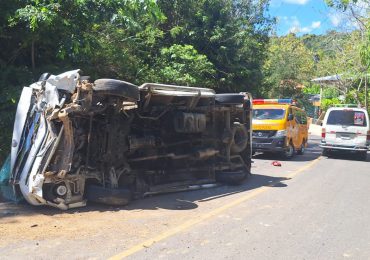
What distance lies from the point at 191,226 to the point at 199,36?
12.5 meters

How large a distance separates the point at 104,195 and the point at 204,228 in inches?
68.2

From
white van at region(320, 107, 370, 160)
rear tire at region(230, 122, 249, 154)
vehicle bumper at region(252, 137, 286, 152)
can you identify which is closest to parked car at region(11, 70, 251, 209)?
rear tire at region(230, 122, 249, 154)

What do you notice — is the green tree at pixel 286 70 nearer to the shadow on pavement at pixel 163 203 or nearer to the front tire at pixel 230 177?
the front tire at pixel 230 177

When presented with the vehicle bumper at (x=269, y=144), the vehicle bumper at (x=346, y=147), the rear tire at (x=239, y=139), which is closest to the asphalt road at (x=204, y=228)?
the rear tire at (x=239, y=139)

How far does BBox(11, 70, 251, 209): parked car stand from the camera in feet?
21.9

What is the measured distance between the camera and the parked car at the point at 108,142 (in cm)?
666

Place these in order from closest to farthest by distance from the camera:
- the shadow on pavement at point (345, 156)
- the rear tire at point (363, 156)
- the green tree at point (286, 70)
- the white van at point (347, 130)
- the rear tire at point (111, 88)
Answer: the rear tire at point (111, 88) < the white van at point (347, 130) < the rear tire at point (363, 156) < the shadow on pavement at point (345, 156) < the green tree at point (286, 70)

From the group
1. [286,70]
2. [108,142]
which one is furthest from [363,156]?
[286,70]

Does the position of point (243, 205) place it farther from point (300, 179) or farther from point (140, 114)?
point (300, 179)

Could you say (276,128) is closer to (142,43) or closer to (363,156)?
(363,156)

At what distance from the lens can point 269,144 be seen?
52.1 ft

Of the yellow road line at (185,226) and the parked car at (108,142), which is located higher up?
the parked car at (108,142)

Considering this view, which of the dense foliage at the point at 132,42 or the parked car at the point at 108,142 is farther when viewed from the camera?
the dense foliage at the point at 132,42

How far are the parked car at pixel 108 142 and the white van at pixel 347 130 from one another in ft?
28.9
